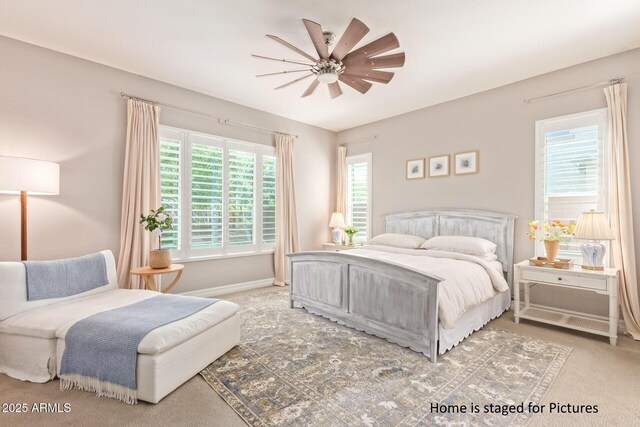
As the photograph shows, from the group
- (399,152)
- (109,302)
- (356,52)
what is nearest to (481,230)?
(399,152)

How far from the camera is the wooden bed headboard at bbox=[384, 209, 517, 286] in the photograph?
3857mm

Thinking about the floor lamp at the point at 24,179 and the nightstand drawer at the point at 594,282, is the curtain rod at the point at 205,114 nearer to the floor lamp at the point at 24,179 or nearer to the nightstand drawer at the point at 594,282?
the floor lamp at the point at 24,179

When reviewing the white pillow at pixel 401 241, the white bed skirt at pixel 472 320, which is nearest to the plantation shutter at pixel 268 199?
the white pillow at pixel 401 241

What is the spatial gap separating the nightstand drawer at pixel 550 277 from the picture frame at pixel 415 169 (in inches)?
84.0

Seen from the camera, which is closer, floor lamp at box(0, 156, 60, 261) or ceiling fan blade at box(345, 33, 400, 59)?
ceiling fan blade at box(345, 33, 400, 59)

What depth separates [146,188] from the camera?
12.2 ft

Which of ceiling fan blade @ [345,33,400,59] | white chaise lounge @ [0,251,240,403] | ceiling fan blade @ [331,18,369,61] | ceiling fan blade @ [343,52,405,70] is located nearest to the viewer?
white chaise lounge @ [0,251,240,403]

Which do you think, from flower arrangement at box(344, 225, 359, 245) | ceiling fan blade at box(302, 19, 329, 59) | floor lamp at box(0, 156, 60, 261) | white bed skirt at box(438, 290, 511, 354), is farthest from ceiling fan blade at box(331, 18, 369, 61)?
flower arrangement at box(344, 225, 359, 245)

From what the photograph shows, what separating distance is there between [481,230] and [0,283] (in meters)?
5.09

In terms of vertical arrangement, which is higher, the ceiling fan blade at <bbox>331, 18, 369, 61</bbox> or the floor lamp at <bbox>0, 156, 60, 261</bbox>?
the ceiling fan blade at <bbox>331, 18, 369, 61</bbox>

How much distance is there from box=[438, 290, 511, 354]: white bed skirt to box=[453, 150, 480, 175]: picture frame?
173 centimetres

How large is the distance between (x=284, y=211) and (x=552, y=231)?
375cm

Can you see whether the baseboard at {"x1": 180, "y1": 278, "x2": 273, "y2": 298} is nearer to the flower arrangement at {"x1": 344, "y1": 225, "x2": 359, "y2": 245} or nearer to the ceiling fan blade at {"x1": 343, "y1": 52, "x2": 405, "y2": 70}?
the flower arrangement at {"x1": 344, "y1": 225, "x2": 359, "y2": 245}

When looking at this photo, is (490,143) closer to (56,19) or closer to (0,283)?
(56,19)
